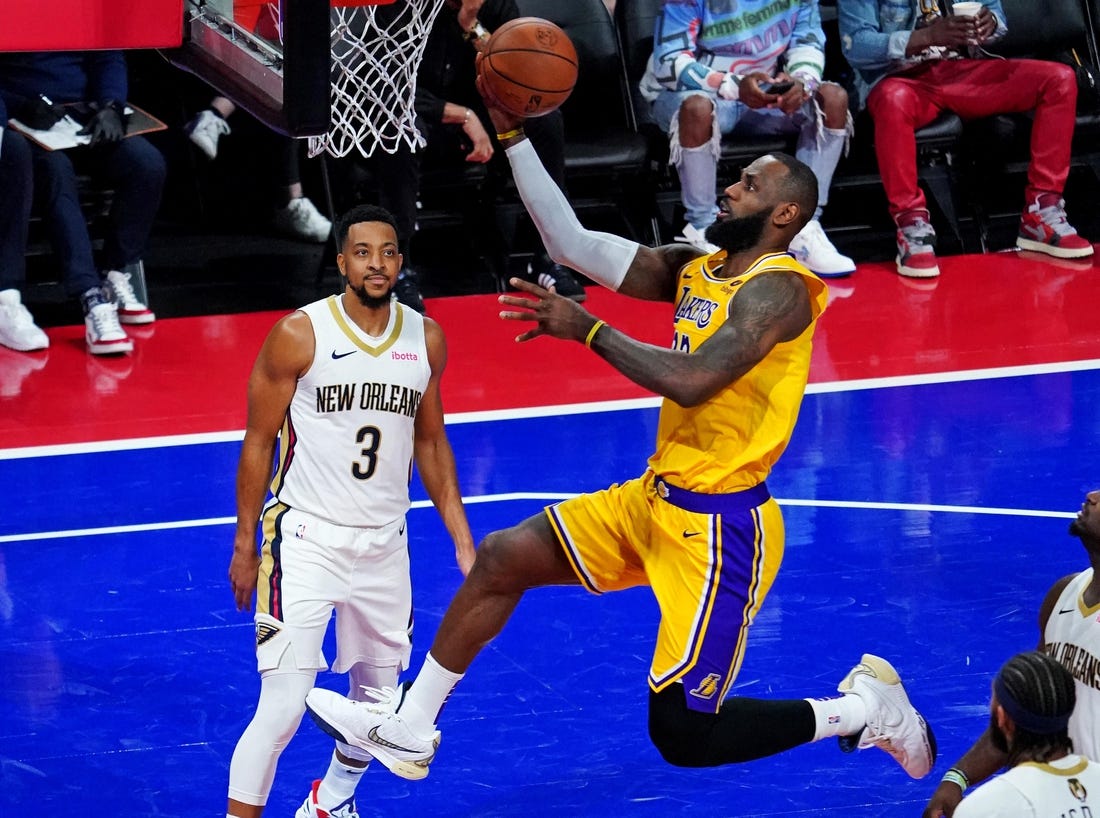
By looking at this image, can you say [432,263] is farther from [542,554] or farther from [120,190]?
[542,554]

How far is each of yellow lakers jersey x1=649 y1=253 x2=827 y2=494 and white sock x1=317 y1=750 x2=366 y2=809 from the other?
1.25m

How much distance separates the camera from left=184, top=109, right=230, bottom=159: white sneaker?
10.4 metres

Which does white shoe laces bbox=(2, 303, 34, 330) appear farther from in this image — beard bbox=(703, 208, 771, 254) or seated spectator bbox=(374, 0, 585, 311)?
beard bbox=(703, 208, 771, 254)

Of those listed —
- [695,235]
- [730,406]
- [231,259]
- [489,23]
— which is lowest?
[231,259]

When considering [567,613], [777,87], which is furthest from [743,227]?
[777,87]

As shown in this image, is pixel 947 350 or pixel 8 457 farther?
pixel 947 350

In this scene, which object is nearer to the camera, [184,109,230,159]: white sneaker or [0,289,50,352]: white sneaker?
[0,289,50,352]: white sneaker

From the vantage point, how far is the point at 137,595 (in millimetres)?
6574

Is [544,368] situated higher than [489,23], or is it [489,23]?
[489,23]

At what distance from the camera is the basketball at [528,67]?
548cm

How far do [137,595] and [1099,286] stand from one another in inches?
253

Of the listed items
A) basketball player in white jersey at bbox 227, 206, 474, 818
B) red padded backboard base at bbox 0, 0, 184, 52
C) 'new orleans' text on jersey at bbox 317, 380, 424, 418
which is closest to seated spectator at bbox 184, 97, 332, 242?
red padded backboard base at bbox 0, 0, 184, 52

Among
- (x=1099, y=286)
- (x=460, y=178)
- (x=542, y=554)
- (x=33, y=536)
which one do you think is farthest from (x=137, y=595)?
(x=1099, y=286)

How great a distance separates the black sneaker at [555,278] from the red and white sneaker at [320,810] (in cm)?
526
